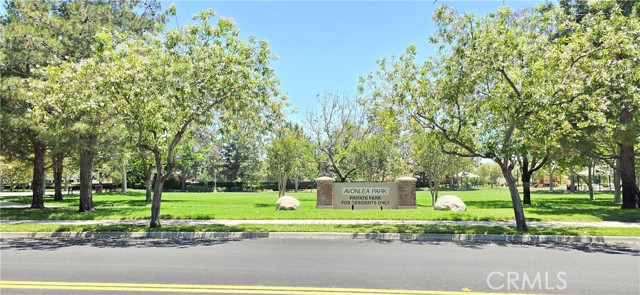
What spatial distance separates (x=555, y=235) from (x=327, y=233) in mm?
5972

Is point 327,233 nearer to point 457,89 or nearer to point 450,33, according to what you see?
point 457,89

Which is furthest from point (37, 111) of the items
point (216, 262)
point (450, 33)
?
point (450, 33)

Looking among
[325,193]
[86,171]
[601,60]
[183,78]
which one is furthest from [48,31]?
[601,60]

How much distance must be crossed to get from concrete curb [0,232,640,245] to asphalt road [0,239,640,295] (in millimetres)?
830

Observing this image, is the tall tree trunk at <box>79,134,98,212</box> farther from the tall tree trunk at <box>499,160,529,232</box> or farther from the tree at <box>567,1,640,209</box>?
the tree at <box>567,1,640,209</box>

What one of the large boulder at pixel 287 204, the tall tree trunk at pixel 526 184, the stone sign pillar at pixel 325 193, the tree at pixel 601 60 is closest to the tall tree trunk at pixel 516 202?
the tree at pixel 601 60

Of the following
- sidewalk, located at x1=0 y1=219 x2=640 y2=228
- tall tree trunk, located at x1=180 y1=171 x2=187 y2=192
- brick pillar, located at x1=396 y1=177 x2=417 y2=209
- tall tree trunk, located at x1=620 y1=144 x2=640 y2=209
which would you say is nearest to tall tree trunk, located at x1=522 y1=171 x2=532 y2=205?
tall tree trunk, located at x1=620 y1=144 x2=640 y2=209

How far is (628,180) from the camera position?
2016cm

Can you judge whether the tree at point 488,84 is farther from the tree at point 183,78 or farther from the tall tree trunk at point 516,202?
the tree at point 183,78

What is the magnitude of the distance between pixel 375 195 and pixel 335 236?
27.2 ft

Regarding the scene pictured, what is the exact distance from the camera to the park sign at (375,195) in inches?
799

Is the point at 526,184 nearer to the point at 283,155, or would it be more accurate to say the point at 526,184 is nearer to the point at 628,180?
the point at 628,180

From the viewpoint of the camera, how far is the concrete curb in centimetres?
1147

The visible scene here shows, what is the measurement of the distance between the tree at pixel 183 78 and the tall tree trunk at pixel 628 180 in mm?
16622
